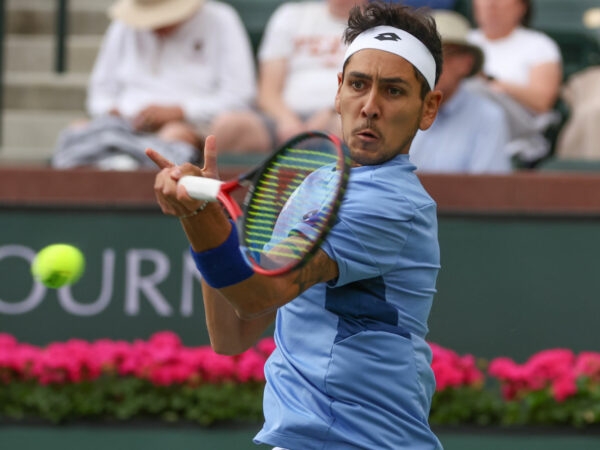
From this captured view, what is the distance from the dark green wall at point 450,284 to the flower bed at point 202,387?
0.34 m

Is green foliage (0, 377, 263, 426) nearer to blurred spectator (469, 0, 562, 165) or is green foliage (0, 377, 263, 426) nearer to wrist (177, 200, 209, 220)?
blurred spectator (469, 0, 562, 165)

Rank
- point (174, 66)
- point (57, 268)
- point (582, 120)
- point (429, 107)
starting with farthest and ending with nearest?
point (174, 66)
point (582, 120)
point (57, 268)
point (429, 107)

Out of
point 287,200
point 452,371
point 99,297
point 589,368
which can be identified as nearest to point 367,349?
point 287,200

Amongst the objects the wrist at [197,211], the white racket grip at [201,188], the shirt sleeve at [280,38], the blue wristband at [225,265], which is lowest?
the shirt sleeve at [280,38]

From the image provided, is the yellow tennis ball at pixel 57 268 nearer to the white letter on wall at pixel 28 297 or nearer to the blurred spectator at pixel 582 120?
the white letter on wall at pixel 28 297

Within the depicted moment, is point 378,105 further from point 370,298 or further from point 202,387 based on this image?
point 202,387

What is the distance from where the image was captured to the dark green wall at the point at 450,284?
5555mm

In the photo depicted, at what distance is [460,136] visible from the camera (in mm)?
5887

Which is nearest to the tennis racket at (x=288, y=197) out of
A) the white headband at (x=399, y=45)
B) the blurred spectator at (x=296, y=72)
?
the white headband at (x=399, y=45)

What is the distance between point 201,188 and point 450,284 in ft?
11.5

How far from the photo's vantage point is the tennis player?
251 centimetres

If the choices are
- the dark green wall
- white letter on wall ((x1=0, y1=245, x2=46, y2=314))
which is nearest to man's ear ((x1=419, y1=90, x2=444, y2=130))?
the dark green wall

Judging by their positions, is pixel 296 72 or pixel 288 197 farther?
pixel 296 72

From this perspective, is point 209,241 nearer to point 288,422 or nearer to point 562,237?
point 288,422
